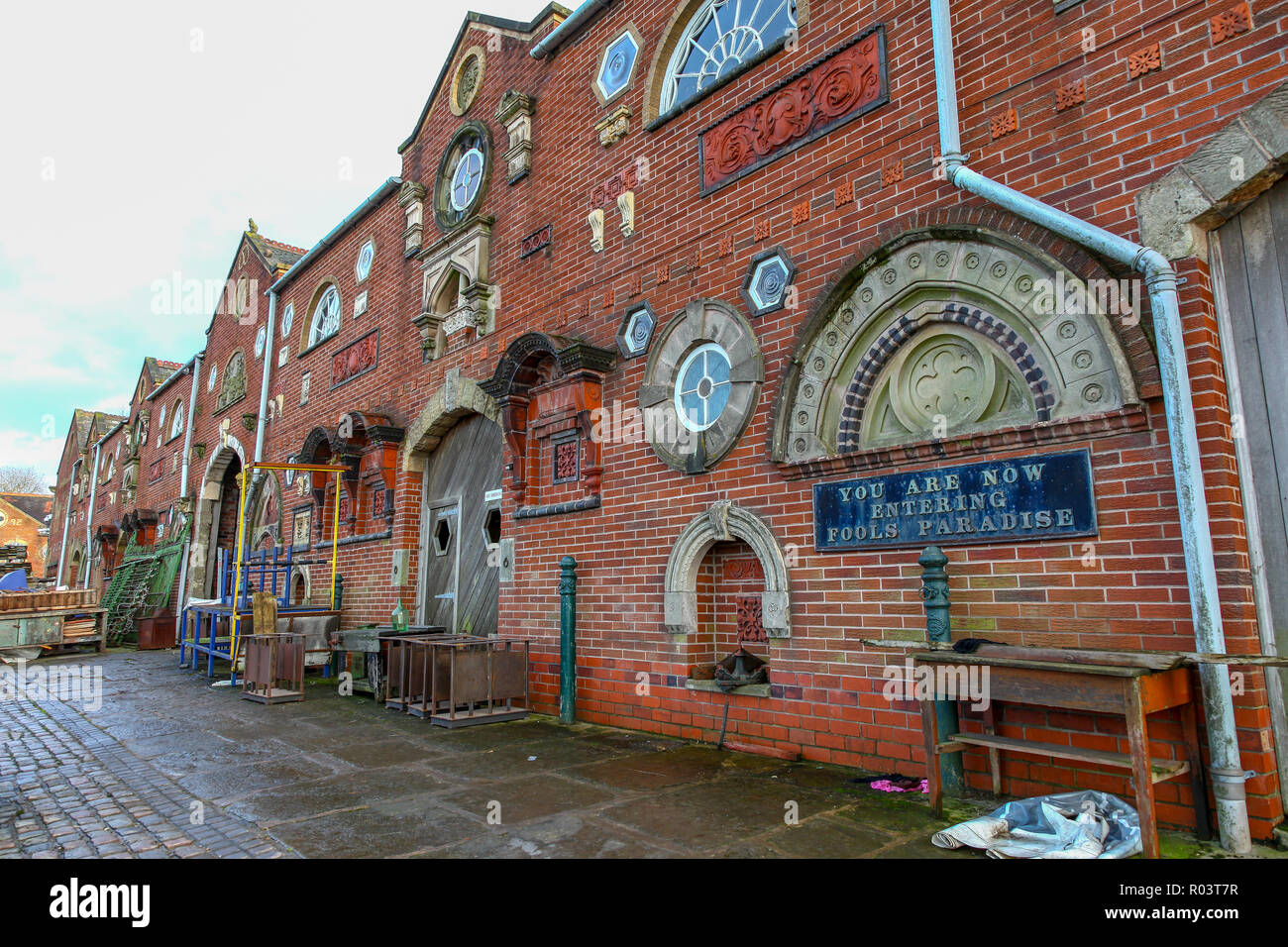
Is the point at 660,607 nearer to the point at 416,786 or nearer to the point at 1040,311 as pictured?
the point at 416,786

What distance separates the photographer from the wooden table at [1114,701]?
3006 millimetres

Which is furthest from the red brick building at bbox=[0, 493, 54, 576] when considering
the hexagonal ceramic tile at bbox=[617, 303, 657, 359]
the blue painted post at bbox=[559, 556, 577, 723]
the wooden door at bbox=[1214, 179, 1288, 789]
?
the wooden door at bbox=[1214, 179, 1288, 789]

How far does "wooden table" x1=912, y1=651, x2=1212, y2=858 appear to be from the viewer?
3.01 meters

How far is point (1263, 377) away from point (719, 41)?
5.10m

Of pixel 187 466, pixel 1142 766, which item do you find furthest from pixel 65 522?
pixel 1142 766

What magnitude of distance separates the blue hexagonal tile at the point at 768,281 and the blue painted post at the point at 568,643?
2.83 metres

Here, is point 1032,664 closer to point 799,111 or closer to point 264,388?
point 799,111

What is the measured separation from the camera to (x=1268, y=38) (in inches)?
139

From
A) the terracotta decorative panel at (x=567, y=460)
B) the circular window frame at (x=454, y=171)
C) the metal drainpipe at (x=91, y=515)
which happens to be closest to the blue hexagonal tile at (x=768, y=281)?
the terracotta decorative panel at (x=567, y=460)

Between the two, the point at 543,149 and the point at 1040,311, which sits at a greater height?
the point at 543,149

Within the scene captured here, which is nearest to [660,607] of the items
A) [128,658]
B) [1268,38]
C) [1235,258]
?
[1235,258]

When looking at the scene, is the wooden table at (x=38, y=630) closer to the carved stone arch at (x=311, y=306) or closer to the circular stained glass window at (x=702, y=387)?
the carved stone arch at (x=311, y=306)

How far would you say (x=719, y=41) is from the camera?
21.9 ft

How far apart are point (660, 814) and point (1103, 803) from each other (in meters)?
2.05
